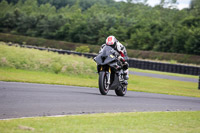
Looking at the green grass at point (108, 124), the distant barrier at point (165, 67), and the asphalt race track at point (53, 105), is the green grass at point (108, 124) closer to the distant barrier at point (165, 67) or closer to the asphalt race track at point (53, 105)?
the asphalt race track at point (53, 105)

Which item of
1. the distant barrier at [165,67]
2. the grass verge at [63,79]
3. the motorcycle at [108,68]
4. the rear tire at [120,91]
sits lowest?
the distant barrier at [165,67]

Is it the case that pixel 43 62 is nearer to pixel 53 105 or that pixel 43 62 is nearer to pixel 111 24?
pixel 53 105

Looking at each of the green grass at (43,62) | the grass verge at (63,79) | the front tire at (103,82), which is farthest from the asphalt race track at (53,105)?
the green grass at (43,62)

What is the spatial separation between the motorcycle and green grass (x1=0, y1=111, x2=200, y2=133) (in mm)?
2910

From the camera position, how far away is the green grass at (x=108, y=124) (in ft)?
20.3

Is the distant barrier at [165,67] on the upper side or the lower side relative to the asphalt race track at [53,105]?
lower

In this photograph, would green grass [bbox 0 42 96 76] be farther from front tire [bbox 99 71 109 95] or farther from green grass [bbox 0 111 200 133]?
green grass [bbox 0 111 200 133]

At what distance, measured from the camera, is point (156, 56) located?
162 feet

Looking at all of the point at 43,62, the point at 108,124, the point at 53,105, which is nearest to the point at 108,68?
the point at 53,105

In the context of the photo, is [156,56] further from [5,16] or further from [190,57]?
[5,16]

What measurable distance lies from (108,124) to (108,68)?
15.1 ft

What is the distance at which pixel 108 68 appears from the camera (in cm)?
1145

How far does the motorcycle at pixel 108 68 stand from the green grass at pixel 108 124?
9.55 feet

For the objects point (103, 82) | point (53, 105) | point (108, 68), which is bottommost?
point (53, 105)
